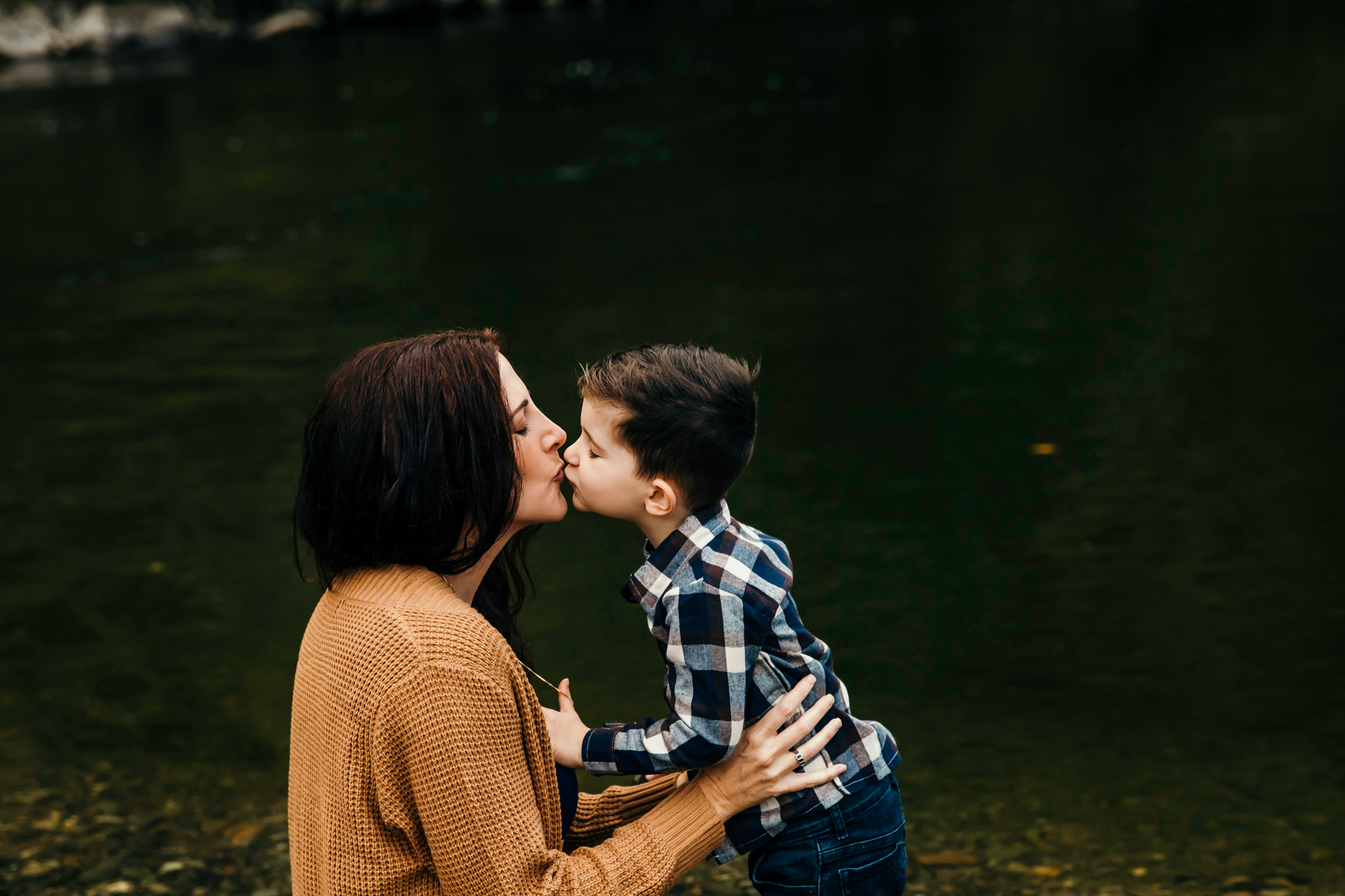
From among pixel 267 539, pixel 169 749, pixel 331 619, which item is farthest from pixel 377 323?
pixel 331 619

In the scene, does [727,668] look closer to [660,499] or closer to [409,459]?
[660,499]

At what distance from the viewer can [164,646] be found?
551 centimetres

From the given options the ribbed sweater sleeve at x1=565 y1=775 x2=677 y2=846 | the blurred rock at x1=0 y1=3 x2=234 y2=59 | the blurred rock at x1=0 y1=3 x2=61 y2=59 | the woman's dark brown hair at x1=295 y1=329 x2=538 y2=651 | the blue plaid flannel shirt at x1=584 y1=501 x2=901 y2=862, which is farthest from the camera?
the blurred rock at x1=0 y1=3 x2=234 y2=59

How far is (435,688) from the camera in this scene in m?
1.98

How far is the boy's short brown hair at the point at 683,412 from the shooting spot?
7.56ft

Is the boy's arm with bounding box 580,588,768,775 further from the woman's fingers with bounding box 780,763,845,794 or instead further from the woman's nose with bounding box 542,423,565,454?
the woman's nose with bounding box 542,423,565,454

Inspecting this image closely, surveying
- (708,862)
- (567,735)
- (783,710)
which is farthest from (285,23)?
(783,710)

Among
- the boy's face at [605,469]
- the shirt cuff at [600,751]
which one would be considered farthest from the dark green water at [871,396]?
the boy's face at [605,469]

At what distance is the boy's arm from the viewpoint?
222cm

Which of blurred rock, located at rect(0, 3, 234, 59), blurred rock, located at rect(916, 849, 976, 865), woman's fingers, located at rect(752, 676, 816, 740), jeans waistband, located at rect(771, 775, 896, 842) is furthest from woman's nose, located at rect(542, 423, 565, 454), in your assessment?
blurred rock, located at rect(0, 3, 234, 59)

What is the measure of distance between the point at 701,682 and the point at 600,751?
26 cm

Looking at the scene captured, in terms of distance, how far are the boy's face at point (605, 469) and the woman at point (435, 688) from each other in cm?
8

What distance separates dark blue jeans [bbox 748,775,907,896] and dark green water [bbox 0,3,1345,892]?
1.63 m

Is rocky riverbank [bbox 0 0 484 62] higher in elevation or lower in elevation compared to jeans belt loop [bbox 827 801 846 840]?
higher
